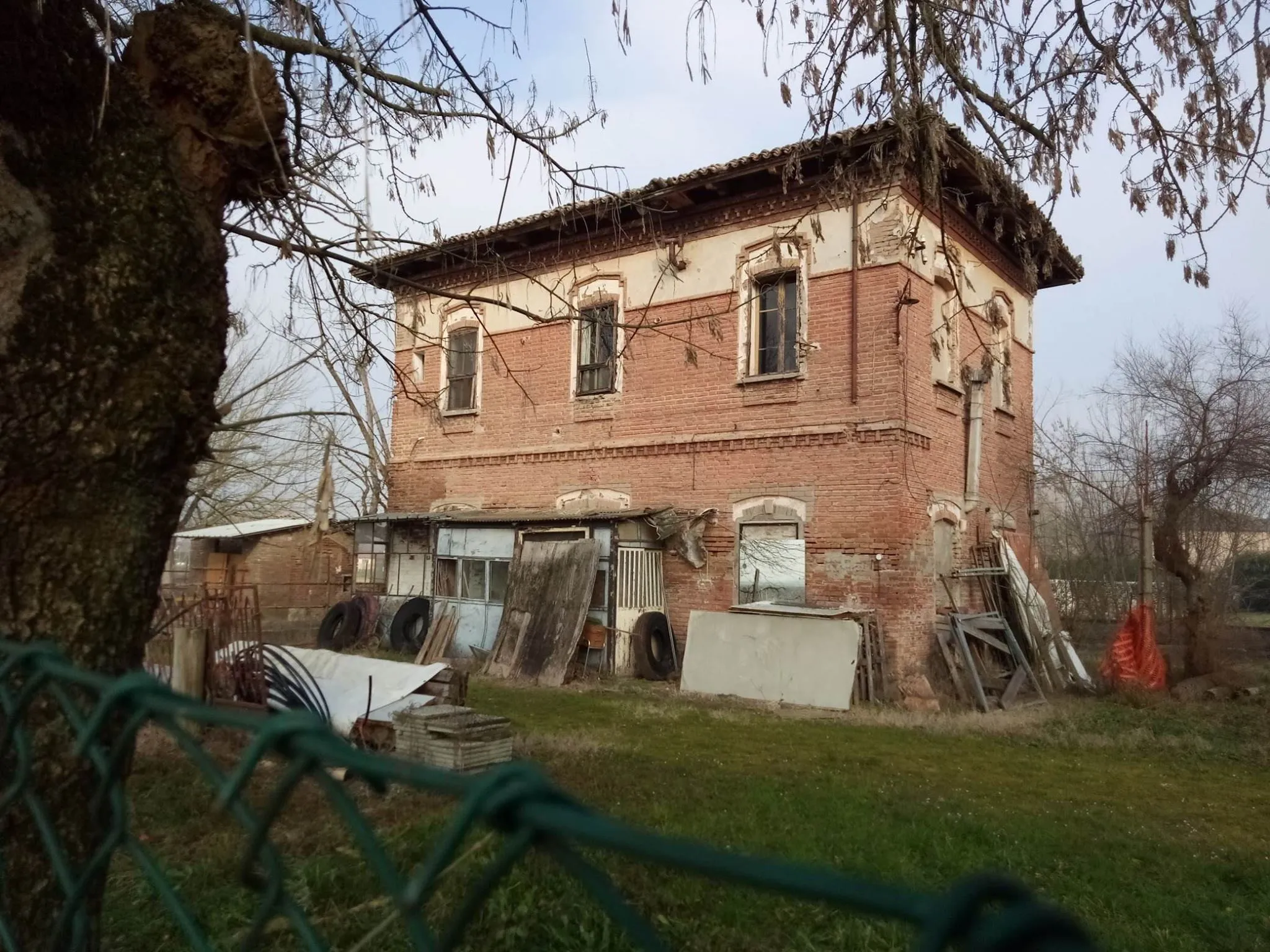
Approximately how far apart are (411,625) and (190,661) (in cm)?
766

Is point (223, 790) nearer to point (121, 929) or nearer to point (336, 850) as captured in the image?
point (121, 929)

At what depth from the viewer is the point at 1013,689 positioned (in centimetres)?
1186

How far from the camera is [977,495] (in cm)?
1338

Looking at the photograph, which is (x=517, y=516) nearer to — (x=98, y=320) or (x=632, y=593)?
(x=632, y=593)

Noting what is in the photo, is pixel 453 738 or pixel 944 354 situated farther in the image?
pixel 944 354

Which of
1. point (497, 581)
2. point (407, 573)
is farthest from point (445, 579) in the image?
point (497, 581)

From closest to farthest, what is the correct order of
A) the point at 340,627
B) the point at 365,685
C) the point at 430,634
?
1. the point at 365,685
2. the point at 430,634
3. the point at 340,627

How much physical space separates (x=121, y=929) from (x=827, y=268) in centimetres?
1097

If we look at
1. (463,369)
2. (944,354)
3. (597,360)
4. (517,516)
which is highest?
(463,369)

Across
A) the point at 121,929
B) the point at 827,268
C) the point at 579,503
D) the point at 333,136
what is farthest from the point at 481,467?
the point at 121,929

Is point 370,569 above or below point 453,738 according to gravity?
above

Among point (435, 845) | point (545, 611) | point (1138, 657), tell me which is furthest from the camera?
point (545, 611)

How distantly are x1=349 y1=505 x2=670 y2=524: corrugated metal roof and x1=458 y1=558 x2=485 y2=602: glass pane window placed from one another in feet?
2.36

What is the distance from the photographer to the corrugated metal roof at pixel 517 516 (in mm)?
13352
